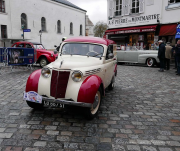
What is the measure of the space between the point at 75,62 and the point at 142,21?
16.3 m

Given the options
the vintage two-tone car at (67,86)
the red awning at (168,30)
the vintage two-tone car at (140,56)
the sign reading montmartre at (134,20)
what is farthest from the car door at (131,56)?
the vintage two-tone car at (67,86)

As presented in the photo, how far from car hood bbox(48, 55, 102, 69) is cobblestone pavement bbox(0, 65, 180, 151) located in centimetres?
110

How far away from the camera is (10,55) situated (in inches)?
384

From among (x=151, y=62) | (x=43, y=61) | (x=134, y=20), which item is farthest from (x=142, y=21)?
(x=43, y=61)

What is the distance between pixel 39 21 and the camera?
104 ft

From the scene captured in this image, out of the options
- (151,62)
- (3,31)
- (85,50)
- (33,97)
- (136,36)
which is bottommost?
(33,97)

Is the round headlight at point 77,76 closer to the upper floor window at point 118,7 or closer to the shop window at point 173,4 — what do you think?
the shop window at point 173,4

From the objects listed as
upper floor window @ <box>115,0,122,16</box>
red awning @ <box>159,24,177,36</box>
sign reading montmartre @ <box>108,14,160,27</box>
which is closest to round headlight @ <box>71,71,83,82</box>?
red awning @ <box>159,24,177,36</box>

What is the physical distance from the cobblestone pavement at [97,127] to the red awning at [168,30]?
1255 cm

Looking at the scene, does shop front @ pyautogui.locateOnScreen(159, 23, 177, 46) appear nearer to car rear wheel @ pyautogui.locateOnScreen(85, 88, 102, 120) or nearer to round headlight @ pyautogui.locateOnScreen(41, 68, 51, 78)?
car rear wheel @ pyautogui.locateOnScreen(85, 88, 102, 120)

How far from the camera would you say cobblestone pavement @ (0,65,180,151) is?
2807 millimetres

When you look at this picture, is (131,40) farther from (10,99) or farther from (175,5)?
(10,99)

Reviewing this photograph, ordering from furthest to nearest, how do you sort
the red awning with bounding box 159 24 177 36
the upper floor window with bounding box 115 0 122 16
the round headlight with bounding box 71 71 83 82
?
1. the upper floor window with bounding box 115 0 122 16
2. the red awning with bounding box 159 24 177 36
3. the round headlight with bounding box 71 71 83 82

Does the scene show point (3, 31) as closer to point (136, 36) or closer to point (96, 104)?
point (136, 36)
